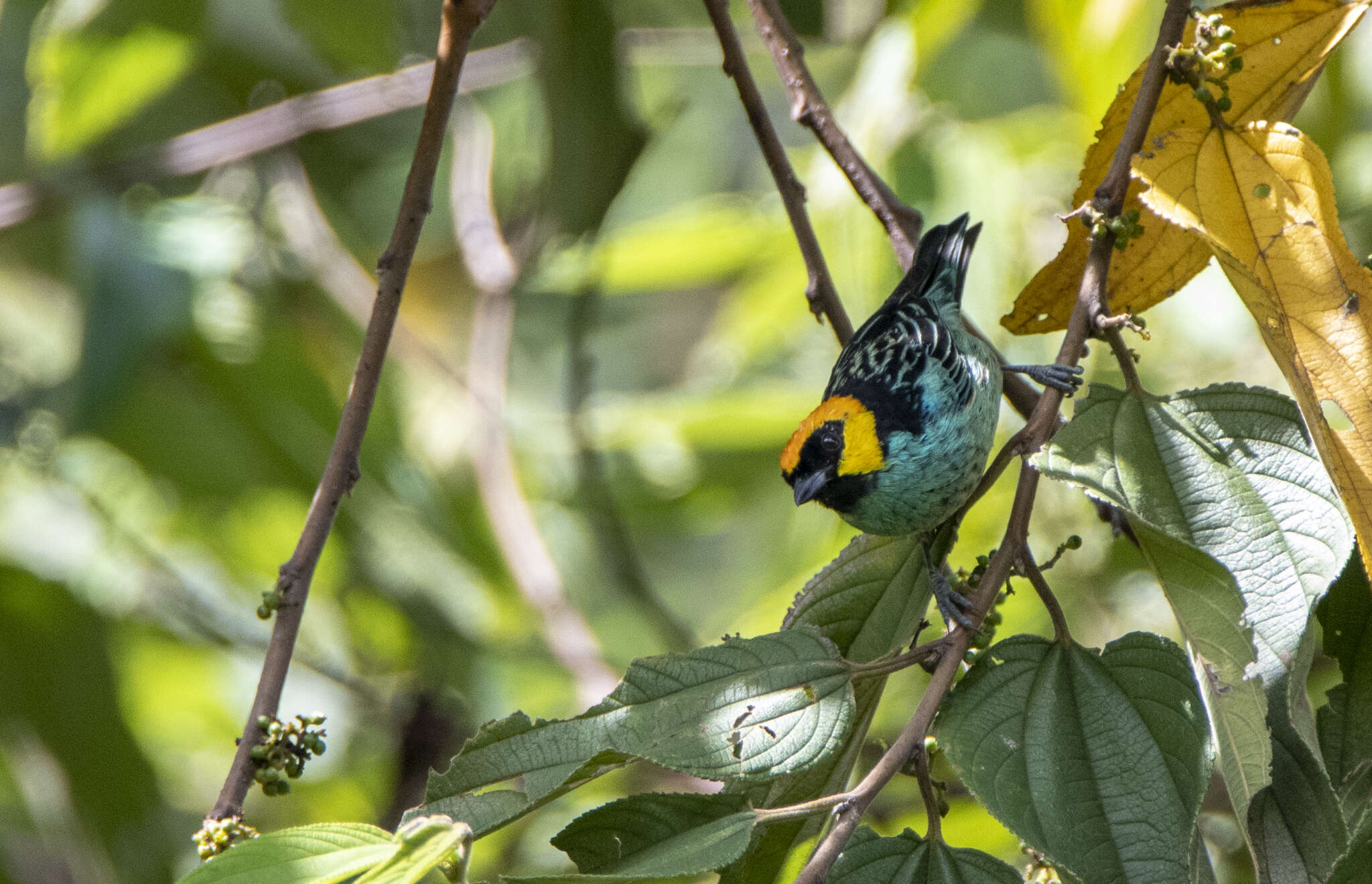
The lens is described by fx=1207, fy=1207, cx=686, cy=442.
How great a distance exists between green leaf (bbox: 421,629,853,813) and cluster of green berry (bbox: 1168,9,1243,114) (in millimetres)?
940

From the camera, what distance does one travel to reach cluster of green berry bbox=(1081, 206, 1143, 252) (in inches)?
66.8

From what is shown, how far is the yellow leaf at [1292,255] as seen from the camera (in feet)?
4.80

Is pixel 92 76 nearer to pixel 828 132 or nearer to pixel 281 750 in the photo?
pixel 828 132

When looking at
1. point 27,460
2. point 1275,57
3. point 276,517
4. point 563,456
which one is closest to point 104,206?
point 27,460

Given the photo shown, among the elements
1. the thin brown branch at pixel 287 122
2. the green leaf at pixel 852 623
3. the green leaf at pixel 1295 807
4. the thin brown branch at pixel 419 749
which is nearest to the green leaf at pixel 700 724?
the green leaf at pixel 852 623

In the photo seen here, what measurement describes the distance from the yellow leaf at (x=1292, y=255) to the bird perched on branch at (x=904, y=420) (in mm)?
644

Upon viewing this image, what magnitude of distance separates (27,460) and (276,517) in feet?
2.60

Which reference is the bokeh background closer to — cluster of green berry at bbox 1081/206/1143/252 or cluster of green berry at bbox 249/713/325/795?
cluster of green berry at bbox 1081/206/1143/252

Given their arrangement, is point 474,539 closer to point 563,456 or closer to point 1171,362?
point 563,456

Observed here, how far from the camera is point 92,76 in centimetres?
332

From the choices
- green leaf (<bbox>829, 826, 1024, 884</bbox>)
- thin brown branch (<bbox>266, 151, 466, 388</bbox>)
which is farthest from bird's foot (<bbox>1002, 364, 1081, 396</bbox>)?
thin brown branch (<bbox>266, 151, 466, 388</bbox>)

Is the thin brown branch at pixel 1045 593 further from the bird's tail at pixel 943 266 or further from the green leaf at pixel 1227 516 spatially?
the bird's tail at pixel 943 266

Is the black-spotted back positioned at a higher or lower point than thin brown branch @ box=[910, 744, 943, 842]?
higher

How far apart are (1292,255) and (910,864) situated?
952 millimetres
